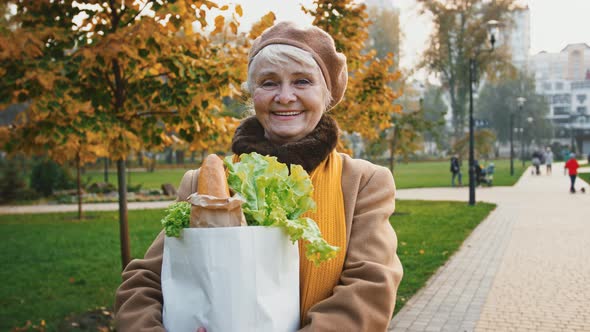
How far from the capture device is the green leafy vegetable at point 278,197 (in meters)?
1.60

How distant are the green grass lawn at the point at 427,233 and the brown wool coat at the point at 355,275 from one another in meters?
4.87

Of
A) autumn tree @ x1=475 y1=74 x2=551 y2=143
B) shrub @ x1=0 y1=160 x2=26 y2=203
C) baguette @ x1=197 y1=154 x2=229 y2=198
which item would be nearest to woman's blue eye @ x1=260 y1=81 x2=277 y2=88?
baguette @ x1=197 y1=154 x2=229 y2=198

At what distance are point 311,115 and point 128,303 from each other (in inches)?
34.0

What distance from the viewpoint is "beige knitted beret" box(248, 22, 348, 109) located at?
197cm

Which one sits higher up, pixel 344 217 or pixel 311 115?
pixel 311 115

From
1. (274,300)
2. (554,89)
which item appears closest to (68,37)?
(274,300)

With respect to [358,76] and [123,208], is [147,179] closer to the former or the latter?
[358,76]

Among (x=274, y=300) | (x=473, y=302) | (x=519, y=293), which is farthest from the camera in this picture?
(x=519, y=293)

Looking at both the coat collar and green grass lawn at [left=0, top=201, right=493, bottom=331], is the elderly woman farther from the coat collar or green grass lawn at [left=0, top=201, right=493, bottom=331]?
green grass lawn at [left=0, top=201, right=493, bottom=331]

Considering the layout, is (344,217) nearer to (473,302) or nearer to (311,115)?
(311,115)

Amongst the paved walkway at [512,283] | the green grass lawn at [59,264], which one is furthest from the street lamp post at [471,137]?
the green grass lawn at [59,264]

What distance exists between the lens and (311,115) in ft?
6.68

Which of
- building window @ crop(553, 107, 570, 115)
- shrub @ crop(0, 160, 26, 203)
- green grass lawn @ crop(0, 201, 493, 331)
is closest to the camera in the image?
green grass lawn @ crop(0, 201, 493, 331)

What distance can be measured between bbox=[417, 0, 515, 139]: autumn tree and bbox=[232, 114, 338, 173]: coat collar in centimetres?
3836
